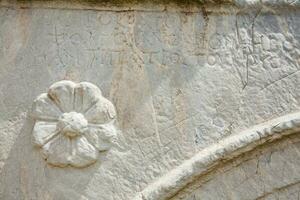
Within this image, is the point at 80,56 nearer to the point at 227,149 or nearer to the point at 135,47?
the point at 135,47

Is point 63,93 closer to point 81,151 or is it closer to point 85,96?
point 85,96

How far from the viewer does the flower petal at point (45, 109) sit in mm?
2486

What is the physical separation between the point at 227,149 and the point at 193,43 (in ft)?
1.32

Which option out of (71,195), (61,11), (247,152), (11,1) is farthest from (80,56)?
(247,152)

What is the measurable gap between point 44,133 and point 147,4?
1.94 feet

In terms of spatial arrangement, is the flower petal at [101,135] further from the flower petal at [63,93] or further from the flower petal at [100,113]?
the flower petal at [63,93]

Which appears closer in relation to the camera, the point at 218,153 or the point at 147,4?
the point at 218,153

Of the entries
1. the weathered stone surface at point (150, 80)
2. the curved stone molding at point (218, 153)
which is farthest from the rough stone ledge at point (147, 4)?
the curved stone molding at point (218, 153)

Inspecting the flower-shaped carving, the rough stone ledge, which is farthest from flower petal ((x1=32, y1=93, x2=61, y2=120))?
the rough stone ledge

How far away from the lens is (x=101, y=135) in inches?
96.9

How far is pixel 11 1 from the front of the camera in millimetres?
2602

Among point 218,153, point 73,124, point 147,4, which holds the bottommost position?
Result: point 218,153

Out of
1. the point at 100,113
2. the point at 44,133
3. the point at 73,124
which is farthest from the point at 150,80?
the point at 44,133

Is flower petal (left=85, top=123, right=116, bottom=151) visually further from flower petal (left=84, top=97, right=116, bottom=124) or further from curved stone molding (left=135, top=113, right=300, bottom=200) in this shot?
curved stone molding (left=135, top=113, right=300, bottom=200)
